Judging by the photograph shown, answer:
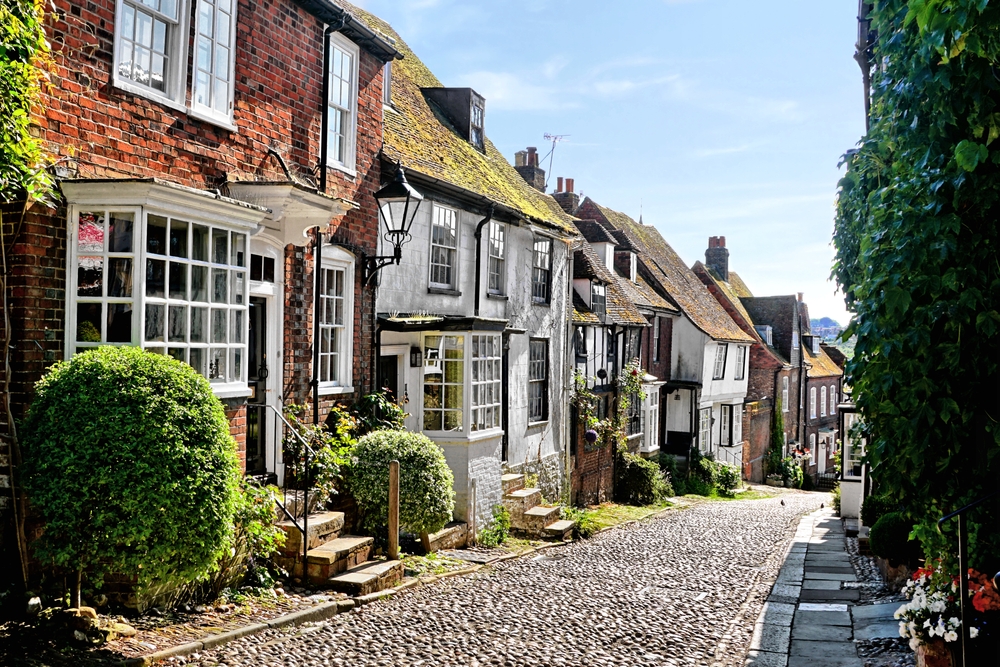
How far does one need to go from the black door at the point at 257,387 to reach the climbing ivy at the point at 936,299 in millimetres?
7140

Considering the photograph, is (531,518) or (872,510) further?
(531,518)

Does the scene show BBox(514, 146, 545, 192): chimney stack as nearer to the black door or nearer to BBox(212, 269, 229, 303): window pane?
the black door

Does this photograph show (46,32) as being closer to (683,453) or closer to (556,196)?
(556,196)

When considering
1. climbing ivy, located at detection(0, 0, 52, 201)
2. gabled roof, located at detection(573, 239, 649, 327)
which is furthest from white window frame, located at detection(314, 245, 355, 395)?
gabled roof, located at detection(573, 239, 649, 327)

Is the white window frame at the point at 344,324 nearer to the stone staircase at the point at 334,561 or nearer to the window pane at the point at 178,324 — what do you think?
the stone staircase at the point at 334,561

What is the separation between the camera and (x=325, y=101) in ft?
39.1

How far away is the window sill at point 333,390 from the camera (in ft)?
39.8

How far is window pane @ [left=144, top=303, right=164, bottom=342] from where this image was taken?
26.7 ft

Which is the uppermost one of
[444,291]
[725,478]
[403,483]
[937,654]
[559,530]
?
[444,291]

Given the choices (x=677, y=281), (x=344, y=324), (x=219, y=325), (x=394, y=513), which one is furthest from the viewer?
(x=677, y=281)

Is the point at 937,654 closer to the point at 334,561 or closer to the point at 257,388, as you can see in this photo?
the point at 334,561

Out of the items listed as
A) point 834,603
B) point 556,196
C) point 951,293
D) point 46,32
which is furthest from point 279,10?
point 556,196

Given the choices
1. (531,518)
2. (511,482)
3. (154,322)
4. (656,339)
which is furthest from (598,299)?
(154,322)

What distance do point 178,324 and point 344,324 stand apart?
177 inches
